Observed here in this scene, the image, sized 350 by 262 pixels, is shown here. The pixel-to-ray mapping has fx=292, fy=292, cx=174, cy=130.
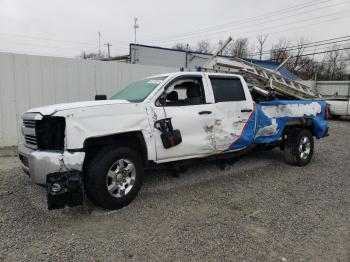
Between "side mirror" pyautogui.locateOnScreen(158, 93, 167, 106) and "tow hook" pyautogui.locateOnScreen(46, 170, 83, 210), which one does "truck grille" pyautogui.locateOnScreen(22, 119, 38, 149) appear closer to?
"tow hook" pyautogui.locateOnScreen(46, 170, 83, 210)

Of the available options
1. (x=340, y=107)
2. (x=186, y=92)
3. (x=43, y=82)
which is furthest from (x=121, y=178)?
(x=340, y=107)

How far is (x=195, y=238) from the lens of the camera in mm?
3301

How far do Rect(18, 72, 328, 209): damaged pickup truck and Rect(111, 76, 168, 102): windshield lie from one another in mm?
26

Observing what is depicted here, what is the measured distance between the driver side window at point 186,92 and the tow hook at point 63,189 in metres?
1.97

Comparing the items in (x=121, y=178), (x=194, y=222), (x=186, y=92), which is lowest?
(x=194, y=222)

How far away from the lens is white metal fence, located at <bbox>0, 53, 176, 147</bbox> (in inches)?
299

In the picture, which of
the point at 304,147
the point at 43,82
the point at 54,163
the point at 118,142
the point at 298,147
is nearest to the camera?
the point at 54,163

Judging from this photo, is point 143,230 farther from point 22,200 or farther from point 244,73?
point 244,73

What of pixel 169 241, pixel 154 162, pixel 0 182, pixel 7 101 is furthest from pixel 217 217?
pixel 7 101

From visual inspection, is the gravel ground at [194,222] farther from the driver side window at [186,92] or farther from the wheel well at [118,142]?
the driver side window at [186,92]

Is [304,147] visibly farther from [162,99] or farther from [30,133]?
[30,133]

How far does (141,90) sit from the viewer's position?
4797 millimetres

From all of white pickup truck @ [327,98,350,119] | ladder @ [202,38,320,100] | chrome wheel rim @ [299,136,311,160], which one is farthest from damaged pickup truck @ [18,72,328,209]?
white pickup truck @ [327,98,350,119]

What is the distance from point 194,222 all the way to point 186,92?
2366 mm
